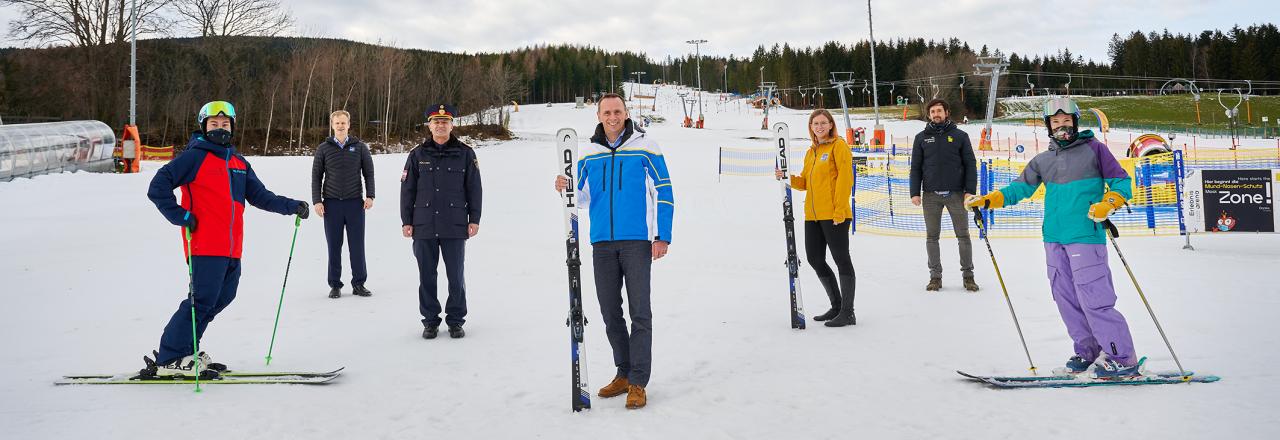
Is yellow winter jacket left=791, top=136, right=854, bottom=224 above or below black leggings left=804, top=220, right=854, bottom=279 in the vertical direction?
above

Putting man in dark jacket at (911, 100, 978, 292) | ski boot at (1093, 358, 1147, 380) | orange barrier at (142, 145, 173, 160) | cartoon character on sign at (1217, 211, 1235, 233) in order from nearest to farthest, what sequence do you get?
ski boot at (1093, 358, 1147, 380)
man in dark jacket at (911, 100, 978, 292)
cartoon character on sign at (1217, 211, 1235, 233)
orange barrier at (142, 145, 173, 160)

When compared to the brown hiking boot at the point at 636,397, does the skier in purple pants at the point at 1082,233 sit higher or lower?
higher

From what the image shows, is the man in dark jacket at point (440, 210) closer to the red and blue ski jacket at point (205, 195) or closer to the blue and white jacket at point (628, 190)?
the red and blue ski jacket at point (205, 195)

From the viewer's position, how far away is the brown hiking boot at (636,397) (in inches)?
148

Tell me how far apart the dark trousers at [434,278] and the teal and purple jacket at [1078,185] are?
154 inches

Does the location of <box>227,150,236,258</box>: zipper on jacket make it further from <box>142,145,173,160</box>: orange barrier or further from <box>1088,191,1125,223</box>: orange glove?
<box>142,145,173,160</box>: orange barrier

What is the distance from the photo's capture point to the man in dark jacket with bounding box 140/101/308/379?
427 cm

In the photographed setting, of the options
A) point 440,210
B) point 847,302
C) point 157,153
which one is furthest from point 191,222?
point 157,153

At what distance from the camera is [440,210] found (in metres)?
5.61

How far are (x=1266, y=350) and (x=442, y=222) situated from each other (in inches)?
213

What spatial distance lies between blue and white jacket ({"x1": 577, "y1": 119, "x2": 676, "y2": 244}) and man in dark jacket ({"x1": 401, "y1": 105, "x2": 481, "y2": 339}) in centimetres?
194

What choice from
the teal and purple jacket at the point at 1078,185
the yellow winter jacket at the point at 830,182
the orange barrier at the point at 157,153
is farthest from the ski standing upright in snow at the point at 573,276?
the orange barrier at the point at 157,153

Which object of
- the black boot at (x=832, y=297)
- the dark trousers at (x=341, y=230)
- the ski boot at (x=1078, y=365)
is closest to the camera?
the ski boot at (x=1078, y=365)

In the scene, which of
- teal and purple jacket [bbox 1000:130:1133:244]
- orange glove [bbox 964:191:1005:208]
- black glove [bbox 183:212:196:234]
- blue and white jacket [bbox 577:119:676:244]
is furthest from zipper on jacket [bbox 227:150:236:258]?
teal and purple jacket [bbox 1000:130:1133:244]
